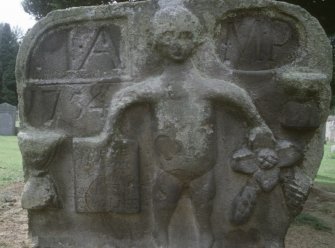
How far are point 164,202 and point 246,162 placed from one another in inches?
23.0

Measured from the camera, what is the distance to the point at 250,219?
282 centimetres

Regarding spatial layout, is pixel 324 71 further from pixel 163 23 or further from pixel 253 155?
pixel 163 23

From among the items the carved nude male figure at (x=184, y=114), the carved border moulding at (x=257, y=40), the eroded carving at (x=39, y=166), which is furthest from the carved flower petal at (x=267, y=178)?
the eroded carving at (x=39, y=166)

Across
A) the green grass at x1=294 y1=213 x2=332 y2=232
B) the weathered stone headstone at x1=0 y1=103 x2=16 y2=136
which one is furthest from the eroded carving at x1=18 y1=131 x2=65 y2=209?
the weathered stone headstone at x1=0 y1=103 x2=16 y2=136

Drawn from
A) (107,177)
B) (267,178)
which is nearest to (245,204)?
(267,178)

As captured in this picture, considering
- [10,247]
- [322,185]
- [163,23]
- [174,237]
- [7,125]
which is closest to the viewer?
[163,23]

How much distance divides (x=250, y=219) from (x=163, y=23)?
1.36 meters

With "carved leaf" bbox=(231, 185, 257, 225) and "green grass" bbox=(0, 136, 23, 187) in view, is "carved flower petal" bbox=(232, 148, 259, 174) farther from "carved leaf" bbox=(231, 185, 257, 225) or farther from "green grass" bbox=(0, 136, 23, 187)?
"green grass" bbox=(0, 136, 23, 187)

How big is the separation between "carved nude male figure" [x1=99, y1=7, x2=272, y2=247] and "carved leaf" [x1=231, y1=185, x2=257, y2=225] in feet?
0.56

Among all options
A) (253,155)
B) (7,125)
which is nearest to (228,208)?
(253,155)

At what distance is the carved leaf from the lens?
2770 millimetres

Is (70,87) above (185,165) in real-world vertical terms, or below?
above

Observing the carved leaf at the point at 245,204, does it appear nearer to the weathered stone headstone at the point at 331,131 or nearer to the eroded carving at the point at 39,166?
the eroded carving at the point at 39,166

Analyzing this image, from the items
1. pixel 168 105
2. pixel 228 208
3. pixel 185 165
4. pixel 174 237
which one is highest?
pixel 168 105
